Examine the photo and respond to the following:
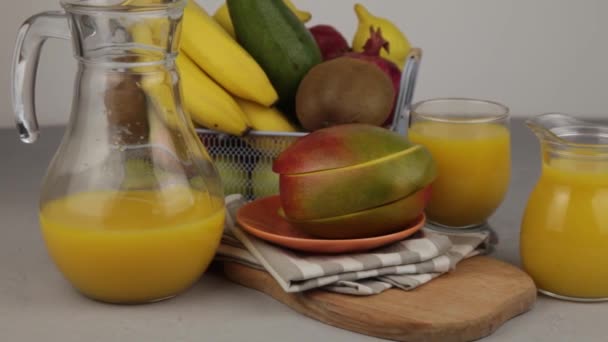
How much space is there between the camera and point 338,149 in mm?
1184

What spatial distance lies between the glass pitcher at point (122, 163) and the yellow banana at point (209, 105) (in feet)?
0.76

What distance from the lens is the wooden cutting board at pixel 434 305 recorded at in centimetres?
108

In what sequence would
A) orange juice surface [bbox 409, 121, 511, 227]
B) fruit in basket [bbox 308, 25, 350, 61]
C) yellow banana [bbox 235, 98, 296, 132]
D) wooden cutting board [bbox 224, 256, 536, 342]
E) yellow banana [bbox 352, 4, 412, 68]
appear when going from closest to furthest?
wooden cutting board [bbox 224, 256, 536, 342] < orange juice surface [bbox 409, 121, 511, 227] < yellow banana [bbox 235, 98, 296, 132] < fruit in basket [bbox 308, 25, 350, 61] < yellow banana [bbox 352, 4, 412, 68]

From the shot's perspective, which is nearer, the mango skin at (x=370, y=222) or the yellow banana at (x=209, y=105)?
the mango skin at (x=370, y=222)

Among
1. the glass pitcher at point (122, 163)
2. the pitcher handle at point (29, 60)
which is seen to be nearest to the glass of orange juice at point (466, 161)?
the glass pitcher at point (122, 163)

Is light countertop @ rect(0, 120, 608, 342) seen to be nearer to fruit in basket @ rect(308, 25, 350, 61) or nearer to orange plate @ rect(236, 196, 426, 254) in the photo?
orange plate @ rect(236, 196, 426, 254)

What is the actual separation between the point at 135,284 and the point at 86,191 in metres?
0.11

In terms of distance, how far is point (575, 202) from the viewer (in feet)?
3.82

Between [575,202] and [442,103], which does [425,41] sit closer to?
[442,103]

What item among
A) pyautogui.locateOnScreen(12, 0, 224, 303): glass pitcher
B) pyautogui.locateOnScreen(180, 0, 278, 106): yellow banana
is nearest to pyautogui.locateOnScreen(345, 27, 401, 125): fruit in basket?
→ pyautogui.locateOnScreen(180, 0, 278, 106): yellow banana

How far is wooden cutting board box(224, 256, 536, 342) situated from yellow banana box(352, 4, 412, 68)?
57 centimetres

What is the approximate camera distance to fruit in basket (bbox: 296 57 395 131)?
137cm

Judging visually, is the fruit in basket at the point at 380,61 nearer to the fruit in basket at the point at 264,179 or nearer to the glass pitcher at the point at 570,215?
the fruit in basket at the point at 264,179

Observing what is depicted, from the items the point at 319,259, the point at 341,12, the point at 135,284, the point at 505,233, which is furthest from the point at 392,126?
the point at 341,12
